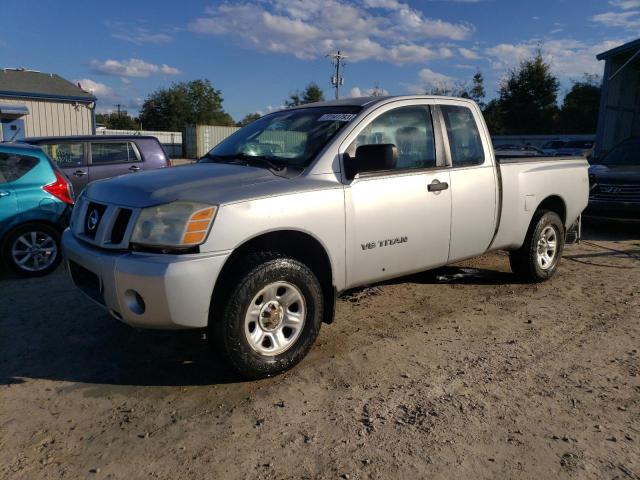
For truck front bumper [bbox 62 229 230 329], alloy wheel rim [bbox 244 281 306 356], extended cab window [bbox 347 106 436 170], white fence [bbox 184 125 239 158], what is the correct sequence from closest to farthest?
truck front bumper [bbox 62 229 230 329]
alloy wheel rim [bbox 244 281 306 356]
extended cab window [bbox 347 106 436 170]
white fence [bbox 184 125 239 158]

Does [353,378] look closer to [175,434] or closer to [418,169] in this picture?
[175,434]

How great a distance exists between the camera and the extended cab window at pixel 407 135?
408cm

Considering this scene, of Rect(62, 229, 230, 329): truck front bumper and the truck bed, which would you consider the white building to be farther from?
the truck bed

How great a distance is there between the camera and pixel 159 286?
2967mm

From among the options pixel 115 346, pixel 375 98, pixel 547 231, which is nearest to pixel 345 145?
pixel 375 98

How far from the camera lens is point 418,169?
4.27 m

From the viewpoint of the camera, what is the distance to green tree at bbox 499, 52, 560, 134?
4753 centimetres

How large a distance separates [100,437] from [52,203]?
4159mm

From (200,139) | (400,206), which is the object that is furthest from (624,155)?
(200,139)

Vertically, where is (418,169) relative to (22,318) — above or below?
above

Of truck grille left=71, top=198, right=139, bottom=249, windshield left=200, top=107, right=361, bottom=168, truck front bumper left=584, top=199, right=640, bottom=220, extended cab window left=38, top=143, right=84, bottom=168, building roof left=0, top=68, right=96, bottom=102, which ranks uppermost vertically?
building roof left=0, top=68, right=96, bottom=102

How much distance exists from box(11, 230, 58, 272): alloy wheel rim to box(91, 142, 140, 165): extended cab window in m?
3.29

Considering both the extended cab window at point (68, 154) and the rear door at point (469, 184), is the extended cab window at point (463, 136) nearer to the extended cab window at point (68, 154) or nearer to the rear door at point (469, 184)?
the rear door at point (469, 184)

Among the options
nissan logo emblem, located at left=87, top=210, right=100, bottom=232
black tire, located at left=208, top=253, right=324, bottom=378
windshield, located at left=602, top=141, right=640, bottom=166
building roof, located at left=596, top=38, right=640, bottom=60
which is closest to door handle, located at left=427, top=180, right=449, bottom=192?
black tire, located at left=208, top=253, right=324, bottom=378
